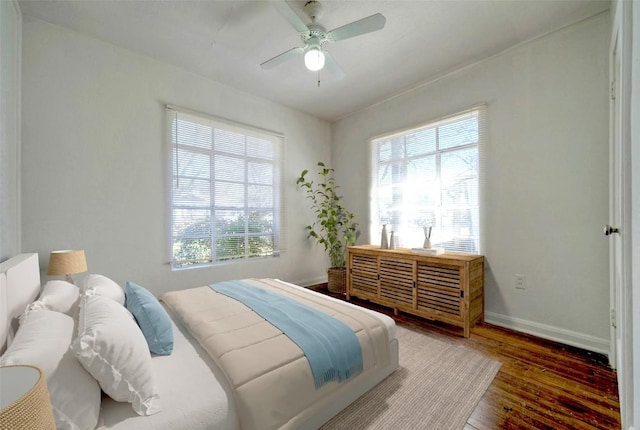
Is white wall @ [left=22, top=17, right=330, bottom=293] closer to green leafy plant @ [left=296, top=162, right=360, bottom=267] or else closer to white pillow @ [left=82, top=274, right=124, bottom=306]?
white pillow @ [left=82, top=274, right=124, bottom=306]

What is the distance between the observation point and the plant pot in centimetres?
401

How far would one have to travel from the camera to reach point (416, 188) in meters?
3.47

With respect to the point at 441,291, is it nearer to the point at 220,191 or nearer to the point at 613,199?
the point at 613,199

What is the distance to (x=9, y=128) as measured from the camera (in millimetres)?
1958

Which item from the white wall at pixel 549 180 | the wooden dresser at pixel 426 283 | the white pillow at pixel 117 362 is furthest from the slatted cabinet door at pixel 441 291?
the white pillow at pixel 117 362

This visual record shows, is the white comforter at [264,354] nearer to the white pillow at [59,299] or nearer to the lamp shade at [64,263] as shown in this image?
the white pillow at [59,299]

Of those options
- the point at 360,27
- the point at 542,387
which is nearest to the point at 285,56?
the point at 360,27

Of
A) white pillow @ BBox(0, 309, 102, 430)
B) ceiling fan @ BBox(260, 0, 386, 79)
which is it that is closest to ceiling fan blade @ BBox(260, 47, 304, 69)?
ceiling fan @ BBox(260, 0, 386, 79)

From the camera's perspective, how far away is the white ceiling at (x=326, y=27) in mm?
2143

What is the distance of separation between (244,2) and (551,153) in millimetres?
2999

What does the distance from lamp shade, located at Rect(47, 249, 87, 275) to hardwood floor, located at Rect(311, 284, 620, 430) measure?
3.05 meters

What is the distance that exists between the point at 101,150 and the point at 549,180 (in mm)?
4340

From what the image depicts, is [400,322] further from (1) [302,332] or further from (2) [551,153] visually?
(2) [551,153]

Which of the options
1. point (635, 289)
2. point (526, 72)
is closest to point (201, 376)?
point (635, 289)
